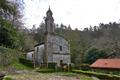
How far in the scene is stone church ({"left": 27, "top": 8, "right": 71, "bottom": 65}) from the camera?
42.0 meters

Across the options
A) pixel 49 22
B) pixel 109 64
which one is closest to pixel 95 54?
pixel 109 64

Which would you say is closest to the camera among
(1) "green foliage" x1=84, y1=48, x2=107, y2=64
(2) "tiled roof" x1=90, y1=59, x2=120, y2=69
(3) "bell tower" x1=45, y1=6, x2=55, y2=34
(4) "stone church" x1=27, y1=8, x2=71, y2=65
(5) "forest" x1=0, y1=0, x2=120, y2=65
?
(5) "forest" x1=0, y1=0, x2=120, y2=65

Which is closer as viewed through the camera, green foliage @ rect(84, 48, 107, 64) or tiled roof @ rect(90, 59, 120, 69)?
tiled roof @ rect(90, 59, 120, 69)

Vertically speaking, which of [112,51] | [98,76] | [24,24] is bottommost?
[98,76]

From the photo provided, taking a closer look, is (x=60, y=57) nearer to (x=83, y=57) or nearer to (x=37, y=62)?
(x=37, y=62)

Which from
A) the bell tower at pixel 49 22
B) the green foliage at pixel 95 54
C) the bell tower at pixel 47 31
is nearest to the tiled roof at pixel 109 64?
the green foliage at pixel 95 54

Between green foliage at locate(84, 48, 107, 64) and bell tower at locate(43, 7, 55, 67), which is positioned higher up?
bell tower at locate(43, 7, 55, 67)

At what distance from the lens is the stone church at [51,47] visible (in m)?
42.0

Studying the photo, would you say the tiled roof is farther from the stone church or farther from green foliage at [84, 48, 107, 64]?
green foliage at [84, 48, 107, 64]

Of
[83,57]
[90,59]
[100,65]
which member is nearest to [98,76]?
[100,65]

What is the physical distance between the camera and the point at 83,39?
66.1 metres

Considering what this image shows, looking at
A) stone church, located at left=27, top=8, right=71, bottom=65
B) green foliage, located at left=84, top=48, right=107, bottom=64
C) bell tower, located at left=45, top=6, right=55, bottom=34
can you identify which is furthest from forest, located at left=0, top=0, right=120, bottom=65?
bell tower, located at left=45, top=6, right=55, bottom=34

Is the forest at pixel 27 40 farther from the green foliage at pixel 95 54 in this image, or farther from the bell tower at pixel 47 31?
the bell tower at pixel 47 31

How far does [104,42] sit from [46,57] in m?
25.5
